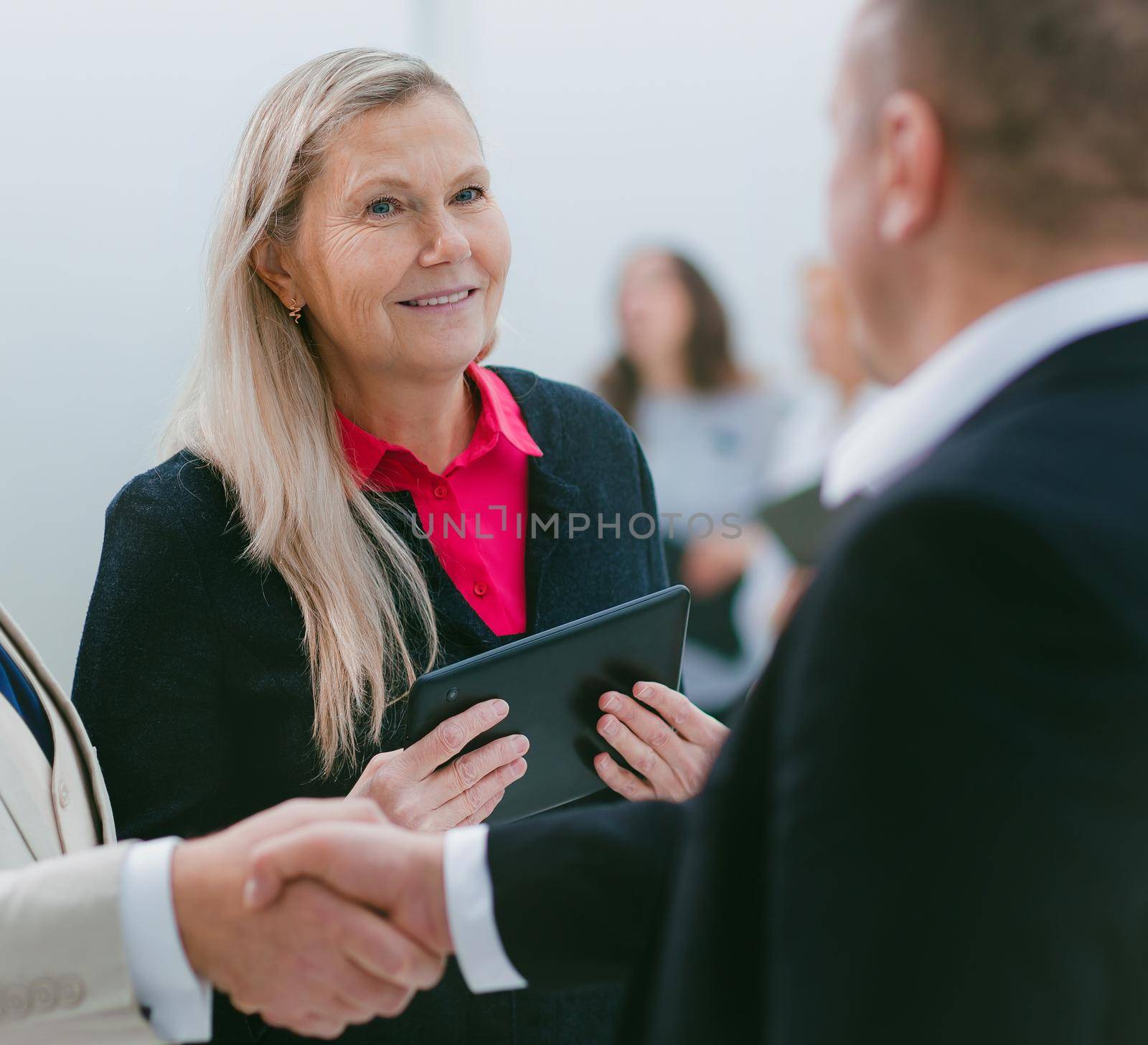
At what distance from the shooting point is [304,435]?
158 cm

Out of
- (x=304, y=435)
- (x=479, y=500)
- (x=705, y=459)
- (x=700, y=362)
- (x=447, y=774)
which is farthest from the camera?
(x=700, y=362)

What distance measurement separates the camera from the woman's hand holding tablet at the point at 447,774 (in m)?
1.33

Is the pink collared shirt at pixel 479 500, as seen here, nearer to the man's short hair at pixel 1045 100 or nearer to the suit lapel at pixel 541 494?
the suit lapel at pixel 541 494

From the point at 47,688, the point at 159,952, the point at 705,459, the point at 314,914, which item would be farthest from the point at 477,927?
the point at 705,459

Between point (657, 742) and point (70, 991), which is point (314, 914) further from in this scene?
point (657, 742)

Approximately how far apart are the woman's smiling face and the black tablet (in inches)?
19.2

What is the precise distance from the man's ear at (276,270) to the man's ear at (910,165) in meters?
1.10

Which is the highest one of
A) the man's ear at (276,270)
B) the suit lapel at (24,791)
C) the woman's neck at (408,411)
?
the man's ear at (276,270)

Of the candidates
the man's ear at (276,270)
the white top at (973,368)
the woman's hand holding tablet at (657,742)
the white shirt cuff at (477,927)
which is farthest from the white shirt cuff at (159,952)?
the man's ear at (276,270)

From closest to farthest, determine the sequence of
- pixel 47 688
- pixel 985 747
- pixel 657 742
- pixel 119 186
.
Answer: pixel 985 747 < pixel 47 688 < pixel 657 742 < pixel 119 186

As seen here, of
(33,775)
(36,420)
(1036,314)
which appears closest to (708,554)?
(36,420)

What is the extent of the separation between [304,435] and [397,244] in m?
0.30

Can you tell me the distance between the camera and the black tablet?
1.30m

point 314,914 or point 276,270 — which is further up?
point 276,270
